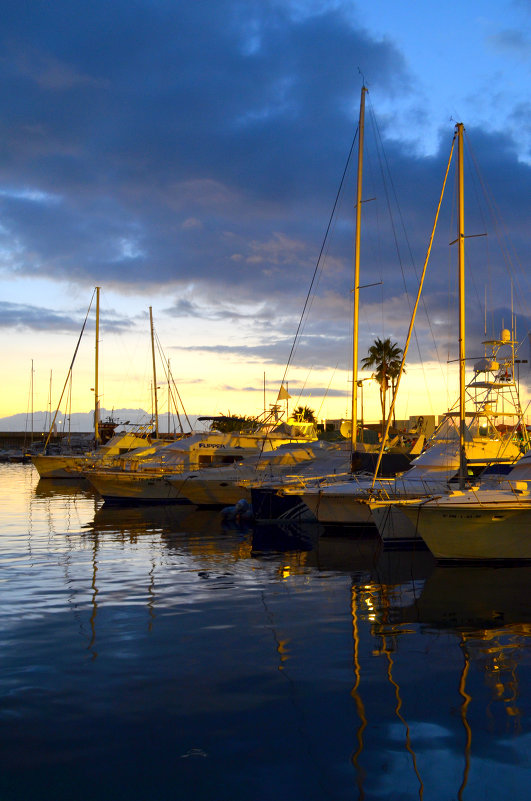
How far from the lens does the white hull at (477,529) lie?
→ 62.3 feet

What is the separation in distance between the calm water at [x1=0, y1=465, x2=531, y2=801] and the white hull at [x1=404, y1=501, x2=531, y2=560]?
60 centimetres

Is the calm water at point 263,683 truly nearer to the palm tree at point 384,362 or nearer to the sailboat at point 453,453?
the sailboat at point 453,453

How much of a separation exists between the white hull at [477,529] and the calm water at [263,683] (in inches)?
23.4

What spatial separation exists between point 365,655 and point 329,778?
4.32 meters

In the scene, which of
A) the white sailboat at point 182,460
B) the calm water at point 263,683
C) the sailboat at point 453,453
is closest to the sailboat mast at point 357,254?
the sailboat at point 453,453

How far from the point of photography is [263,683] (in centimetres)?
972

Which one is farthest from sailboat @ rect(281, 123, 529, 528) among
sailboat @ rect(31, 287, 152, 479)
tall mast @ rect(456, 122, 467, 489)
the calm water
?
sailboat @ rect(31, 287, 152, 479)

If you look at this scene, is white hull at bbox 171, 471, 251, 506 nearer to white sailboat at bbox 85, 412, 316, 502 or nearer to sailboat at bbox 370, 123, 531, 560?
white sailboat at bbox 85, 412, 316, 502

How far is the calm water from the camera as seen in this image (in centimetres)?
700

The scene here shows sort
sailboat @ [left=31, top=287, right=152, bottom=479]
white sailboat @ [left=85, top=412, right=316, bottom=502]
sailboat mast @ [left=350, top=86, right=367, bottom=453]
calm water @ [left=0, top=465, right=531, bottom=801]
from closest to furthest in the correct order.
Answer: calm water @ [left=0, top=465, right=531, bottom=801] → sailboat mast @ [left=350, top=86, right=367, bottom=453] → white sailboat @ [left=85, top=412, right=316, bottom=502] → sailboat @ [left=31, top=287, right=152, bottom=479]

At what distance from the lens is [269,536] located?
27938 mm

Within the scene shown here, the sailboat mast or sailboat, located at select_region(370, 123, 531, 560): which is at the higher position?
the sailboat mast

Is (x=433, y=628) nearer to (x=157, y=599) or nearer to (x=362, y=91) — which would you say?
(x=157, y=599)

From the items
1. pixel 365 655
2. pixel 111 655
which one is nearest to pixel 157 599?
pixel 111 655
